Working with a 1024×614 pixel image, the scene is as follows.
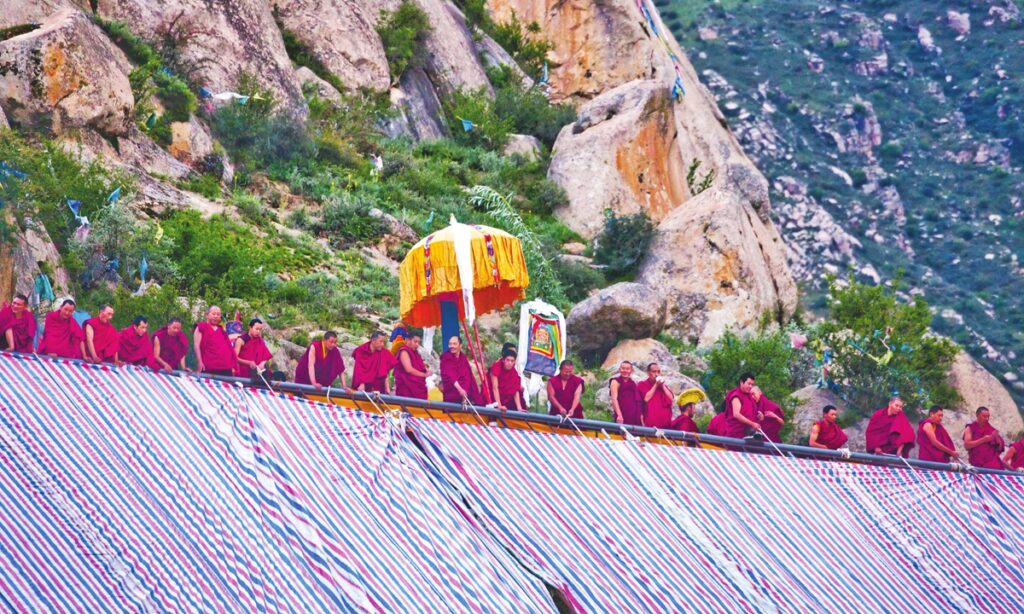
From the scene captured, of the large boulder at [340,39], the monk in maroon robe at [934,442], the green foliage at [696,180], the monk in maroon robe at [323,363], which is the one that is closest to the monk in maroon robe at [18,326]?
the monk in maroon robe at [323,363]

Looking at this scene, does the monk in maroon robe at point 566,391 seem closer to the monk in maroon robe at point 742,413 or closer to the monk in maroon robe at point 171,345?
the monk in maroon robe at point 742,413

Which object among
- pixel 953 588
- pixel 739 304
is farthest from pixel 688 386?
pixel 953 588

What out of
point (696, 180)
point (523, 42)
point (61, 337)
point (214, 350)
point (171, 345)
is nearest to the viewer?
point (61, 337)

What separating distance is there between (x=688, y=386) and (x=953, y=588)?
10504 millimetres

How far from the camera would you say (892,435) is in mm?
17016

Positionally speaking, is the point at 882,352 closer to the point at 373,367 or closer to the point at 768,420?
the point at 768,420

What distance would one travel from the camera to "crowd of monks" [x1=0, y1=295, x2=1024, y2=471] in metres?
15.0

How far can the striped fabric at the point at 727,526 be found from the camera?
41.2 feet

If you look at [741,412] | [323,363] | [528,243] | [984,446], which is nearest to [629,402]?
[741,412]

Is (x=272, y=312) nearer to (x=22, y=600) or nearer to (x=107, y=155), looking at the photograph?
(x=107, y=155)

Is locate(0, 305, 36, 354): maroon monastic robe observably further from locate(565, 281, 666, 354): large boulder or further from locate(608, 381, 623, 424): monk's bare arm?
locate(565, 281, 666, 354): large boulder

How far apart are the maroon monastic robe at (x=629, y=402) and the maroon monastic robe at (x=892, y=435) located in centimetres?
249

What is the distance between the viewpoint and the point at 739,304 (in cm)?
3253

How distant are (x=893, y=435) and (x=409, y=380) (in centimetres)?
511
